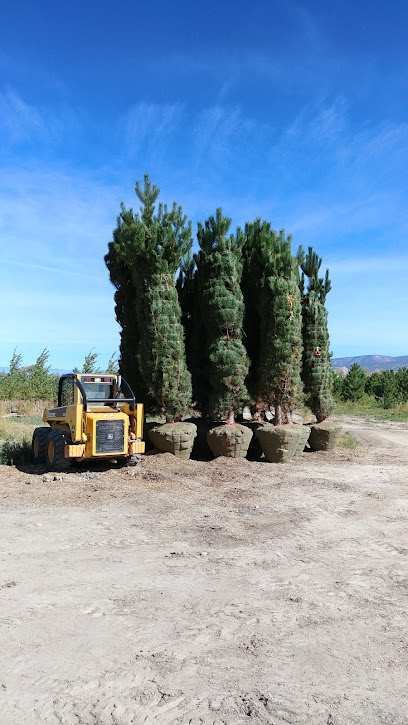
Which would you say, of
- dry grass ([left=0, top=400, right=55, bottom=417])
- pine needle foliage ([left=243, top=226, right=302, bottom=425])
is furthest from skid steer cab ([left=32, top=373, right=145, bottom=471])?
dry grass ([left=0, top=400, right=55, bottom=417])

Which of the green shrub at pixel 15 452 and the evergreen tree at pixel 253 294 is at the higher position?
the evergreen tree at pixel 253 294

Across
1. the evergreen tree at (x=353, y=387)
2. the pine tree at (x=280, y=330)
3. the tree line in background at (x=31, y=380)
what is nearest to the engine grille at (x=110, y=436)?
the pine tree at (x=280, y=330)

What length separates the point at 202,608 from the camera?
478cm

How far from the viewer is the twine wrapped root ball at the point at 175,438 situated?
12.3 meters

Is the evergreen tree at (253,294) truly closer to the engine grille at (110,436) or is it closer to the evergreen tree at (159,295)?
the evergreen tree at (159,295)

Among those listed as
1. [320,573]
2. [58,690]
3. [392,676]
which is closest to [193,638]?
[58,690]

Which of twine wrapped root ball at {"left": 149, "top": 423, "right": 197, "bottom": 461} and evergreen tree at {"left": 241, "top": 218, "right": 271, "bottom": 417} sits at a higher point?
evergreen tree at {"left": 241, "top": 218, "right": 271, "bottom": 417}

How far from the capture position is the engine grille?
10609 millimetres

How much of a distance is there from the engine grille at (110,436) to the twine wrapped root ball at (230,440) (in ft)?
8.69

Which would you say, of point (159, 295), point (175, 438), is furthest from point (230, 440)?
point (159, 295)

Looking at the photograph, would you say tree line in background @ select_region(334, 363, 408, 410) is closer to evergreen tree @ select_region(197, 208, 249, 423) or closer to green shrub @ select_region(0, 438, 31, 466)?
evergreen tree @ select_region(197, 208, 249, 423)

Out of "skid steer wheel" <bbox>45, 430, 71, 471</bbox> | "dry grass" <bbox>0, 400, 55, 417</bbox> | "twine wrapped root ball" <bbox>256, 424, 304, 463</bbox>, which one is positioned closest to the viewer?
"skid steer wheel" <bbox>45, 430, 71, 471</bbox>

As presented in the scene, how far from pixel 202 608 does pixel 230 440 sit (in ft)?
25.7

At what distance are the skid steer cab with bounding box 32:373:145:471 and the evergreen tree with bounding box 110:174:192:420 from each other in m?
0.90
